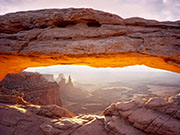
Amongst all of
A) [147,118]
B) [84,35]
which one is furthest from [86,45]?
[147,118]

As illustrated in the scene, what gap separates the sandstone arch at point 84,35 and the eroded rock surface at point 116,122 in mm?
2680

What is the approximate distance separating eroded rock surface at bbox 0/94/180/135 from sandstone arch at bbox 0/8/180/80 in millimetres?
2680

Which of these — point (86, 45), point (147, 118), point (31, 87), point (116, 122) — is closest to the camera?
point (147, 118)

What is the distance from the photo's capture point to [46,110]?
6.94m

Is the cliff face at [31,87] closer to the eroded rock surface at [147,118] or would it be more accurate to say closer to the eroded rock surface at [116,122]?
the eroded rock surface at [116,122]

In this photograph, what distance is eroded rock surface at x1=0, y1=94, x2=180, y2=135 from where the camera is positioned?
15.0 feet

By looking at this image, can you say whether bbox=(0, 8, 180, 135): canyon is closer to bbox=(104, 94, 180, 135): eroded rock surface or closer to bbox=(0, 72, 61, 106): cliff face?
bbox=(104, 94, 180, 135): eroded rock surface

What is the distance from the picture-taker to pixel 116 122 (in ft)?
17.4

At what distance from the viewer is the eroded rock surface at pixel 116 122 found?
15.0ft

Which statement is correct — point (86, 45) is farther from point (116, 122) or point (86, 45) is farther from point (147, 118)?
point (147, 118)

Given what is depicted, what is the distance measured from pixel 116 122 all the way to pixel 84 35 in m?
5.02

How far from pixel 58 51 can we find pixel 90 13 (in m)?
2.80

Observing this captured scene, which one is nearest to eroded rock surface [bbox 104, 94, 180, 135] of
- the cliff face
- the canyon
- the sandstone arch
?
the canyon

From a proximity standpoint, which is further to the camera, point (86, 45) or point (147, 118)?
point (86, 45)
